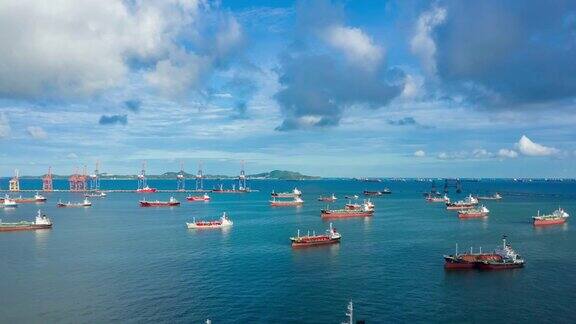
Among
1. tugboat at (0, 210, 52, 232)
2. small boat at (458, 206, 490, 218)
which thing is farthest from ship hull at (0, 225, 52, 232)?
small boat at (458, 206, 490, 218)

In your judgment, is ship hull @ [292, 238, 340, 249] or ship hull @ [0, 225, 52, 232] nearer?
ship hull @ [292, 238, 340, 249]

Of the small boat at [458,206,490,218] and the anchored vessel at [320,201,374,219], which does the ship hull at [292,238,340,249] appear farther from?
the small boat at [458,206,490,218]

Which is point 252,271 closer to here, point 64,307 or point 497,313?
point 64,307

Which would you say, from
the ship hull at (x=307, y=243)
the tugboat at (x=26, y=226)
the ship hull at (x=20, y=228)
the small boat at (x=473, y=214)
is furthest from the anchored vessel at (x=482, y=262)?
the ship hull at (x=20, y=228)

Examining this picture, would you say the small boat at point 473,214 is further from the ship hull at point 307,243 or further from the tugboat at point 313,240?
the ship hull at point 307,243

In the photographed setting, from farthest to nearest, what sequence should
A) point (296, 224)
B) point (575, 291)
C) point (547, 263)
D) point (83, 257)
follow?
point (296, 224) → point (83, 257) → point (547, 263) → point (575, 291)

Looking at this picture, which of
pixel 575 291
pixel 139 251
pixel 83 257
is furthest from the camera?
pixel 139 251

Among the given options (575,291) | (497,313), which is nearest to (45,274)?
(497,313)

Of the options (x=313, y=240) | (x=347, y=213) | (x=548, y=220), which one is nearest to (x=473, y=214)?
(x=548, y=220)

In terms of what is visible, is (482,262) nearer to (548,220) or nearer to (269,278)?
(269,278)
